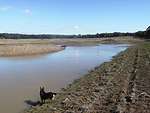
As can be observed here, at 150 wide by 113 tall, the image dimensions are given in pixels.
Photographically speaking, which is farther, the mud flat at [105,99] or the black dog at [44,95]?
the black dog at [44,95]

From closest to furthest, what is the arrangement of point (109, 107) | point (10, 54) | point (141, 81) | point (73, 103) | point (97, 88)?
point (109, 107), point (73, 103), point (97, 88), point (141, 81), point (10, 54)

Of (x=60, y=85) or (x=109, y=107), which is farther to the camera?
(x=60, y=85)

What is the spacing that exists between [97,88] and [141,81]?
3.41 m

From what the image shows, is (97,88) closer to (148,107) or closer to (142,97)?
(142,97)

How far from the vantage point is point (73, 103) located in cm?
1319

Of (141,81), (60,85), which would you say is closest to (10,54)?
(60,85)

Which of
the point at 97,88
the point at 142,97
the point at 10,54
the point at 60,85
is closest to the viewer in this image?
the point at 142,97

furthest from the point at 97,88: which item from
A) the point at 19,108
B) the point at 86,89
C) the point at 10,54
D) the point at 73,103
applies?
the point at 10,54

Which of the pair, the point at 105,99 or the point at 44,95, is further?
the point at 44,95

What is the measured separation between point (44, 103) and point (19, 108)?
1173mm

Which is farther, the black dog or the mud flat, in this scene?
the black dog

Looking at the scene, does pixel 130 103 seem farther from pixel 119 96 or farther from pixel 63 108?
pixel 63 108

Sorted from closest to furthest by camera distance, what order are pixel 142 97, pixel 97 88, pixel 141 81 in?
pixel 142 97 → pixel 97 88 → pixel 141 81

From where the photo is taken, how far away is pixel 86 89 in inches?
A: 651
